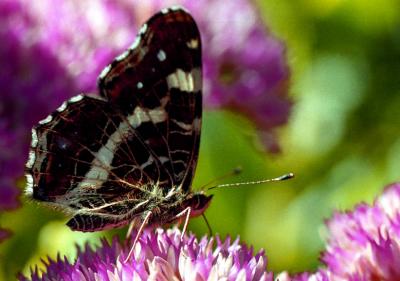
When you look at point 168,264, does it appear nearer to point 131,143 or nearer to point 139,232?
point 139,232

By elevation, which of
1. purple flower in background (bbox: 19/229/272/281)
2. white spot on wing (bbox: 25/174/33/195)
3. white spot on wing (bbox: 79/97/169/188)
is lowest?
purple flower in background (bbox: 19/229/272/281)

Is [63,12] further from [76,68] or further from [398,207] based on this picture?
[398,207]

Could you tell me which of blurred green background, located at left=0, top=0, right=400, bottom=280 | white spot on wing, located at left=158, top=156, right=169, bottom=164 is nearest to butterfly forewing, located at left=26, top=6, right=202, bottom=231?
white spot on wing, located at left=158, top=156, right=169, bottom=164

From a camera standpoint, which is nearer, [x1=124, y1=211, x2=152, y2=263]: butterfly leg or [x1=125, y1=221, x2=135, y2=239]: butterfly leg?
[x1=124, y1=211, x2=152, y2=263]: butterfly leg

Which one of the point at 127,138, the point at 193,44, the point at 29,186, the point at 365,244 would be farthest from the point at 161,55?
the point at 365,244

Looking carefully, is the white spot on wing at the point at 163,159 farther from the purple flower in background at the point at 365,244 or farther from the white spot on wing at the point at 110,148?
the purple flower in background at the point at 365,244

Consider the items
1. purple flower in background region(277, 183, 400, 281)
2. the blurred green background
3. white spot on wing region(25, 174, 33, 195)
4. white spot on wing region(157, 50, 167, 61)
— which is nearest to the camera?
purple flower in background region(277, 183, 400, 281)

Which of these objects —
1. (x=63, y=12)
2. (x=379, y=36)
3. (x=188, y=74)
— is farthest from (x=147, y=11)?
(x=379, y=36)

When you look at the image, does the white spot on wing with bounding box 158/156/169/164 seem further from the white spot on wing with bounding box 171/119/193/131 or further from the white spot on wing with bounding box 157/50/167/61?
the white spot on wing with bounding box 157/50/167/61

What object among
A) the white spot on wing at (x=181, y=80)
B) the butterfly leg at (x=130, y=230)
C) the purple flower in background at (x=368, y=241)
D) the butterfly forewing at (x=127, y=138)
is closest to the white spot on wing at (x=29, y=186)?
the butterfly forewing at (x=127, y=138)
